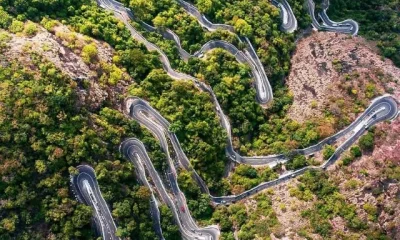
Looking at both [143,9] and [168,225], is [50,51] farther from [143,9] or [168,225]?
[168,225]

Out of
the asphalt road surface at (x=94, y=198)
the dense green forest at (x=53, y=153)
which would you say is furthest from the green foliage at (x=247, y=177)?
the asphalt road surface at (x=94, y=198)

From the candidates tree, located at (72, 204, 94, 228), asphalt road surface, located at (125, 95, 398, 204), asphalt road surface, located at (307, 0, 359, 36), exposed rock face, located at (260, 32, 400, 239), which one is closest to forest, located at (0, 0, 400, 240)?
tree, located at (72, 204, 94, 228)

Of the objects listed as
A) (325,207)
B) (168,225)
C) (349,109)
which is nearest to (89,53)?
(168,225)

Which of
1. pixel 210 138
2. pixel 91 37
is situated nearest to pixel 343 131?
pixel 210 138

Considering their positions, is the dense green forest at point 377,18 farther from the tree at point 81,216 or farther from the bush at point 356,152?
the tree at point 81,216

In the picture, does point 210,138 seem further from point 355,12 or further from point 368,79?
point 355,12

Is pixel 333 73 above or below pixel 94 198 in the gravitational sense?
above

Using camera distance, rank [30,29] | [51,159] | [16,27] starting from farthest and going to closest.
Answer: [30,29] < [16,27] < [51,159]
